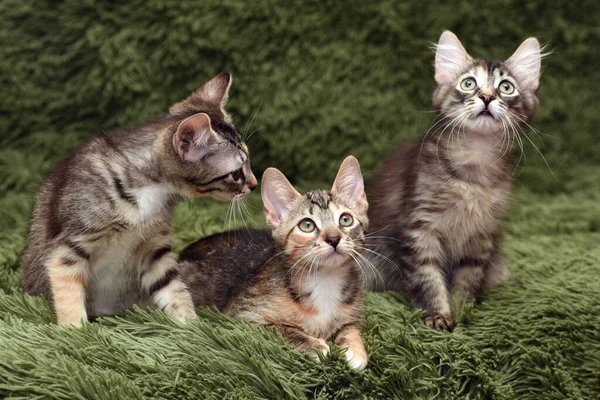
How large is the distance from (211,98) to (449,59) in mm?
707

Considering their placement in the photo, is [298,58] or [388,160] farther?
Answer: [298,58]

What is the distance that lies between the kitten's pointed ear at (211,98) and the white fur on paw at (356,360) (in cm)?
74

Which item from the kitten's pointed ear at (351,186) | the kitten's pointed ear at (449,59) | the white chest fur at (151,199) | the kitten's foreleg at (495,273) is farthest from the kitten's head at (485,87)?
the white chest fur at (151,199)

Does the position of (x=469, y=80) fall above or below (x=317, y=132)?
above

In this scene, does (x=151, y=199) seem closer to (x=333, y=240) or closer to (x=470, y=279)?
(x=333, y=240)

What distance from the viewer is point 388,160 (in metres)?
2.88

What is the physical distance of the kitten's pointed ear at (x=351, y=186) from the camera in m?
2.25

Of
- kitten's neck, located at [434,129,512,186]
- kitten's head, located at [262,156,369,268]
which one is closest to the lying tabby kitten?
kitten's head, located at [262,156,369,268]

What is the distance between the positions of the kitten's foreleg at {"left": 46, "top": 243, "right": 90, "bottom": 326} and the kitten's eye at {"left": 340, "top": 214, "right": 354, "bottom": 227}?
0.65 m

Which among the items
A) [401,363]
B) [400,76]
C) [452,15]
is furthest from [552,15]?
[401,363]

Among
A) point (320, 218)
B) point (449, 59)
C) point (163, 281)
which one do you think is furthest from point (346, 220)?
point (449, 59)

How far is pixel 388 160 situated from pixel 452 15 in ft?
2.61

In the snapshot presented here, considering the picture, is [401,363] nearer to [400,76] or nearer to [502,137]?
[502,137]

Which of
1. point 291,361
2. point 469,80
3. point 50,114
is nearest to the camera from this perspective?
point 291,361
